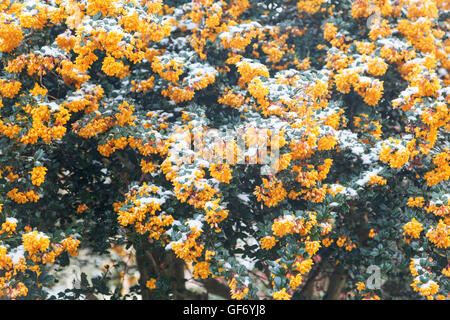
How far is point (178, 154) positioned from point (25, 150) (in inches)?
54.9

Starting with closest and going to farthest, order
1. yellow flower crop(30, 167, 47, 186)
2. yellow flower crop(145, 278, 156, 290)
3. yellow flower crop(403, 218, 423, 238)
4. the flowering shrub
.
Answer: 1. yellow flower crop(30, 167, 47, 186)
2. the flowering shrub
3. yellow flower crop(403, 218, 423, 238)
4. yellow flower crop(145, 278, 156, 290)

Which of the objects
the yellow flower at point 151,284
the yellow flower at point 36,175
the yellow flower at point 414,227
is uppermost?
the yellow flower at point 36,175

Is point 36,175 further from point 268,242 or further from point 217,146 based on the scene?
point 268,242

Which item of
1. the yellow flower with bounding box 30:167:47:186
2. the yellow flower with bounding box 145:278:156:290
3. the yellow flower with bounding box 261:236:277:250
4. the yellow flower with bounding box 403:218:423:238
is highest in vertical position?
the yellow flower with bounding box 30:167:47:186

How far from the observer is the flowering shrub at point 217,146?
4.24m

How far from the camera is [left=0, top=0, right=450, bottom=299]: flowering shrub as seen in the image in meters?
4.24

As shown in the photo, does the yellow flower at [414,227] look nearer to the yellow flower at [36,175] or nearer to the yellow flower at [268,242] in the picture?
the yellow flower at [268,242]

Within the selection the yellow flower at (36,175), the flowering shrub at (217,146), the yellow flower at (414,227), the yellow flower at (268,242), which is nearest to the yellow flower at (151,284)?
the flowering shrub at (217,146)

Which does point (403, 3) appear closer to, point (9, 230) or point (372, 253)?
point (372, 253)

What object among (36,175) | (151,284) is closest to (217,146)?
(36,175)

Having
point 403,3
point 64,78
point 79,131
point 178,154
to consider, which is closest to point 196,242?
point 178,154

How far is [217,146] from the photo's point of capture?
4453 mm

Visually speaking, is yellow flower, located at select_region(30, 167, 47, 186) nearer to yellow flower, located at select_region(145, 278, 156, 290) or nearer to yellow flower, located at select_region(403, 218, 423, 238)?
yellow flower, located at select_region(145, 278, 156, 290)

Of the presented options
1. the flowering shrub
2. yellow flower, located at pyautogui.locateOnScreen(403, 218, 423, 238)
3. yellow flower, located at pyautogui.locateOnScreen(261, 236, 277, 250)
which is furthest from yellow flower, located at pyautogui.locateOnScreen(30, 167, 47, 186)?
yellow flower, located at pyautogui.locateOnScreen(403, 218, 423, 238)
